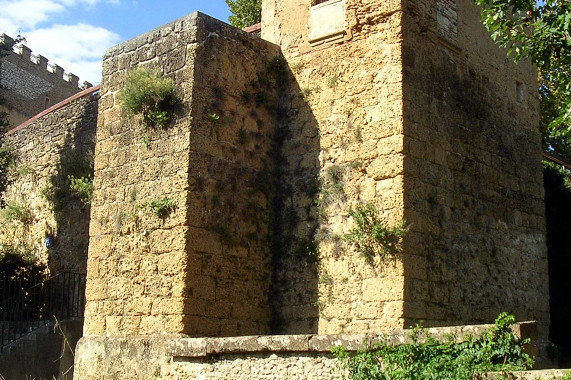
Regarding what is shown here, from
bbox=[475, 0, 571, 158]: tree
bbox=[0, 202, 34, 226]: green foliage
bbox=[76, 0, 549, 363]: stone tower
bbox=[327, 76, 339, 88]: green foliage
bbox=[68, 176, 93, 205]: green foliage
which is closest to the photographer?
bbox=[475, 0, 571, 158]: tree

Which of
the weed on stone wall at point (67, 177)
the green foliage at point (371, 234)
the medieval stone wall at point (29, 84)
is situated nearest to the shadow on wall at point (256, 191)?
the green foliage at point (371, 234)

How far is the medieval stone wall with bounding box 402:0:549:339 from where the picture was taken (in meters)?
9.09

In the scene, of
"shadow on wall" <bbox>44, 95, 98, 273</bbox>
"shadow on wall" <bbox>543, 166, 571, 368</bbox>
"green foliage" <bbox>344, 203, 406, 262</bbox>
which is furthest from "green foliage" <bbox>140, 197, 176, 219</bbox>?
"shadow on wall" <bbox>543, 166, 571, 368</bbox>

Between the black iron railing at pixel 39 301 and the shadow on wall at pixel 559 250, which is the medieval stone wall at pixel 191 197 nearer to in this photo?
the black iron railing at pixel 39 301

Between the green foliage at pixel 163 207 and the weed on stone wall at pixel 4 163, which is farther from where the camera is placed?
the weed on stone wall at pixel 4 163

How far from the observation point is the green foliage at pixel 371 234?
876 cm

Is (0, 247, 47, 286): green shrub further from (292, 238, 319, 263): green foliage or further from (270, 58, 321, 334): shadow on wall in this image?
(292, 238, 319, 263): green foliage

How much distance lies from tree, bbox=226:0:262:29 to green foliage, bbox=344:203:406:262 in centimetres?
1225

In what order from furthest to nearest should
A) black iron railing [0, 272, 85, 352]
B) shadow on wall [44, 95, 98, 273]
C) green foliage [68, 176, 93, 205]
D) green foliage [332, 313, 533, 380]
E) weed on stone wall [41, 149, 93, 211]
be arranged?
weed on stone wall [41, 149, 93, 211] → shadow on wall [44, 95, 98, 273] → black iron railing [0, 272, 85, 352] → green foliage [68, 176, 93, 205] → green foliage [332, 313, 533, 380]

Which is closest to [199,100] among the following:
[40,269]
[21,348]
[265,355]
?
[265,355]

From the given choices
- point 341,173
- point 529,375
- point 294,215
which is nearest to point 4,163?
point 294,215

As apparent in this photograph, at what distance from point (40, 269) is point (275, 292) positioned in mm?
A: 6192

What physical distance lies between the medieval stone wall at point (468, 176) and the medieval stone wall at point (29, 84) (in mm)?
22006

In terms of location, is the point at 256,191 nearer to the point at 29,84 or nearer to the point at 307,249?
the point at 307,249
